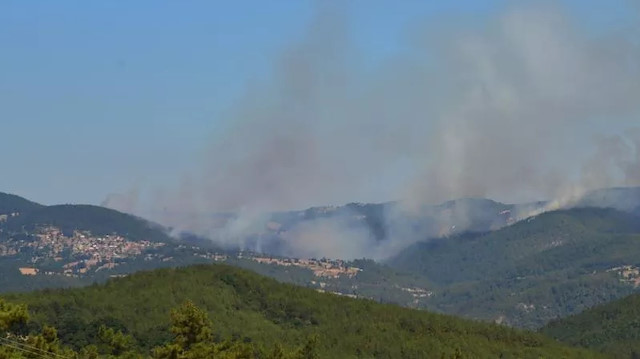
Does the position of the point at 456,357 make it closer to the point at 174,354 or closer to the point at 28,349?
the point at 174,354

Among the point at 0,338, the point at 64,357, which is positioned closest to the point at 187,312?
the point at 64,357

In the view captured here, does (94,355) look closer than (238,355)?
No

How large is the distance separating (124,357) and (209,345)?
901 inches

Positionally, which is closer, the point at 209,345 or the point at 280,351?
the point at 209,345

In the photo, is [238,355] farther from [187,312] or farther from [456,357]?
[456,357]

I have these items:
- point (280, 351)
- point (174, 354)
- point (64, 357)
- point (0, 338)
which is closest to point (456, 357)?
point (280, 351)

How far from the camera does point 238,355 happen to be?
15338 centimetres

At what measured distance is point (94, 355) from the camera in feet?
536

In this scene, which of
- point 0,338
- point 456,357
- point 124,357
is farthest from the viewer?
point 456,357

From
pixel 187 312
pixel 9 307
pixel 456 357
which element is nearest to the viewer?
pixel 9 307

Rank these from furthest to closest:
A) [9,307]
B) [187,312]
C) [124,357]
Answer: [124,357], [187,312], [9,307]

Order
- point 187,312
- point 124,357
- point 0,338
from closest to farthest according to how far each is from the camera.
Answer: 1. point 0,338
2. point 187,312
3. point 124,357

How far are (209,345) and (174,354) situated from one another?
744 centimetres

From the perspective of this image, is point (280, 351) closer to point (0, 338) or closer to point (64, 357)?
point (64, 357)
